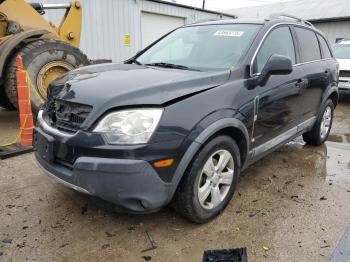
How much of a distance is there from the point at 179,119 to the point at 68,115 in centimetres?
88

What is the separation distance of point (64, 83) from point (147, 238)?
1494 millimetres

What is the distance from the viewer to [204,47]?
337cm

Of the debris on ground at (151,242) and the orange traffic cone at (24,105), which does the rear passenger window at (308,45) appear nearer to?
the debris on ground at (151,242)

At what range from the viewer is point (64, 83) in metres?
2.77

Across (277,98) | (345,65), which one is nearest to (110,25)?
(345,65)

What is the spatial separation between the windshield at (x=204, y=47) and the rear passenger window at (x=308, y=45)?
1.01 metres

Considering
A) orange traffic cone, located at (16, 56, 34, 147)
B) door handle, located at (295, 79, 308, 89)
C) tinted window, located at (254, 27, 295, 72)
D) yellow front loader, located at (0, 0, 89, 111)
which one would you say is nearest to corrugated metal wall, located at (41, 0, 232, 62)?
yellow front loader, located at (0, 0, 89, 111)

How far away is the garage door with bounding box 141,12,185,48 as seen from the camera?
12992 millimetres

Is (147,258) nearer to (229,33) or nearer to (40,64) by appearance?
(229,33)

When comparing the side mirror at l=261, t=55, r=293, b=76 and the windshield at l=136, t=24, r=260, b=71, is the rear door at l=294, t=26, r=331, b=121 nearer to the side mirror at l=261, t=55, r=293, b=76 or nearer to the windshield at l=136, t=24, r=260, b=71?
the side mirror at l=261, t=55, r=293, b=76

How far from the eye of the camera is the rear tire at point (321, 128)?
4664mm

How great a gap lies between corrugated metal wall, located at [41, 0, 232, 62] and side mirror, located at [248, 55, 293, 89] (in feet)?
28.8

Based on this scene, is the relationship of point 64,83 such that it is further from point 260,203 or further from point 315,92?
point 315,92

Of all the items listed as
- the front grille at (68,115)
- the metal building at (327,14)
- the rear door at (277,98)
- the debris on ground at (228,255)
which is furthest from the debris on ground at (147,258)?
the metal building at (327,14)
